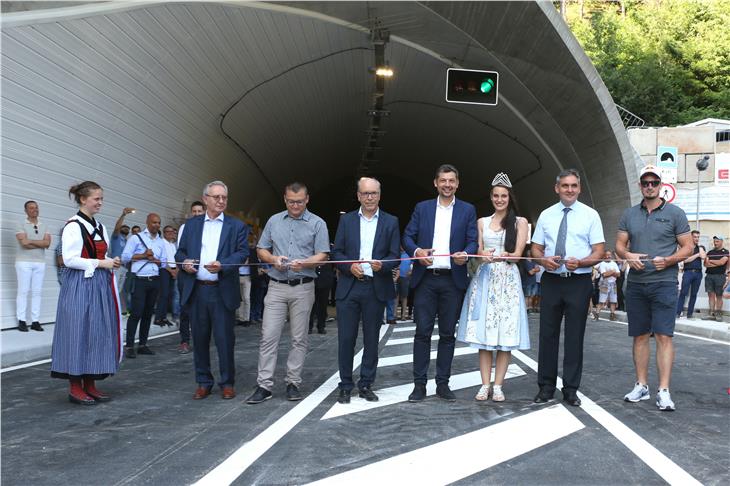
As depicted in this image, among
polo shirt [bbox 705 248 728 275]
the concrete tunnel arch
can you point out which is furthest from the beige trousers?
polo shirt [bbox 705 248 728 275]

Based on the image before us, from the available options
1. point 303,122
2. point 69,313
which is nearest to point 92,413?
point 69,313

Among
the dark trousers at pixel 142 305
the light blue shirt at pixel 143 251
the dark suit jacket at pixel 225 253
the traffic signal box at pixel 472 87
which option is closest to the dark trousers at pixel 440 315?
the dark suit jacket at pixel 225 253

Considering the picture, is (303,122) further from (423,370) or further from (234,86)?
(423,370)

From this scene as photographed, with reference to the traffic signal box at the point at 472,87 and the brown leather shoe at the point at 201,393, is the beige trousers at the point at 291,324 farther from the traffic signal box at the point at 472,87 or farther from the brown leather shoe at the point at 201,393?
the traffic signal box at the point at 472,87

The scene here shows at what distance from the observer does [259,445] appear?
4.34 meters

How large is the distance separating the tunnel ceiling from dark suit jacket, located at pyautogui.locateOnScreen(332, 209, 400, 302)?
609cm

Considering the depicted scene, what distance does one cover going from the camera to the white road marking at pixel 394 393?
212 inches

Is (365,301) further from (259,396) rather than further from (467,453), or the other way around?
(467,453)

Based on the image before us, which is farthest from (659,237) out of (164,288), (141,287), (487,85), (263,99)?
(263,99)

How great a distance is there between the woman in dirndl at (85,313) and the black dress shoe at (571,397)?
158 inches

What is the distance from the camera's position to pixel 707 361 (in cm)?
845

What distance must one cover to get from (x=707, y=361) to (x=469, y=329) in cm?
436

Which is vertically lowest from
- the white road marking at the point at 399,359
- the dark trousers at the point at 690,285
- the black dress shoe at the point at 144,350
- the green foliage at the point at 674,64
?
the black dress shoe at the point at 144,350

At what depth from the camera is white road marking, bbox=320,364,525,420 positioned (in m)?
5.38
